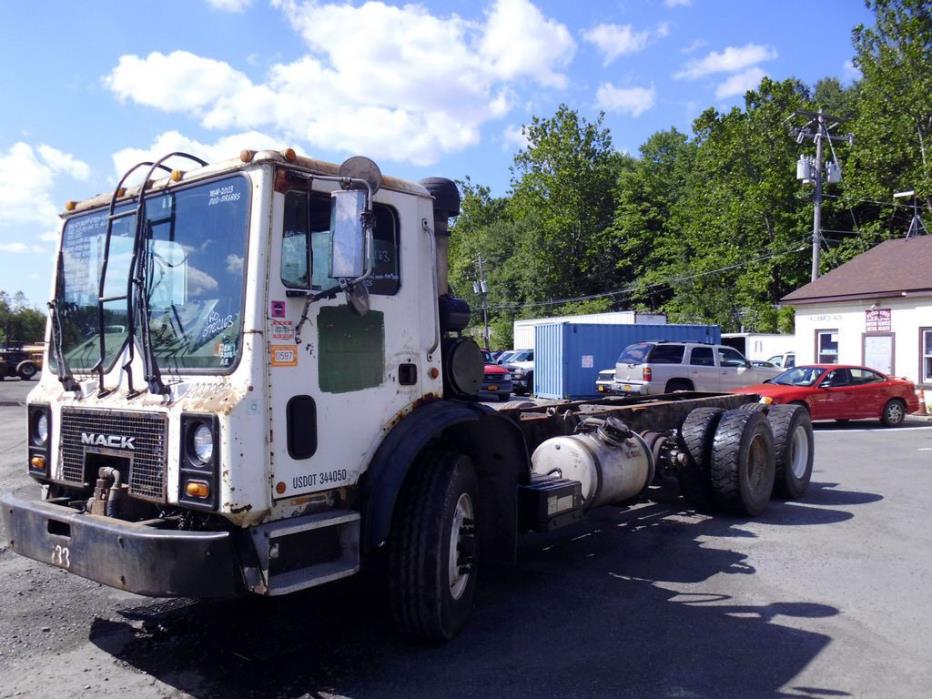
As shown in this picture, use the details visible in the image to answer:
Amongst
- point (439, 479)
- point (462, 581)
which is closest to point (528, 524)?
point (462, 581)

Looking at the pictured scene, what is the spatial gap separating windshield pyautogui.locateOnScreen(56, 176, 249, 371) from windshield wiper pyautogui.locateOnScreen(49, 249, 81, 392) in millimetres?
54

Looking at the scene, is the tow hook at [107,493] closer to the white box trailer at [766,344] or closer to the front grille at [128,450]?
the front grille at [128,450]

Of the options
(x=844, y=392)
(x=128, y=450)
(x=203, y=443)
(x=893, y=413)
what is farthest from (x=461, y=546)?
(x=893, y=413)

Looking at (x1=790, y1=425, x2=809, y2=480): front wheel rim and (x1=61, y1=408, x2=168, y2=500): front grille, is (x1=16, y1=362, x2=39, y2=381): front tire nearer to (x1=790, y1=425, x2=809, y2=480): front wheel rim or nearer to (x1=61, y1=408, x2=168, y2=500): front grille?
(x1=790, y1=425, x2=809, y2=480): front wheel rim

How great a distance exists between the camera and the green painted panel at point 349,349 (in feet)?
14.0

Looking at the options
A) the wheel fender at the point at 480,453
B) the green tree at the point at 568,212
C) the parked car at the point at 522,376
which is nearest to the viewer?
the wheel fender at the point at 480,453

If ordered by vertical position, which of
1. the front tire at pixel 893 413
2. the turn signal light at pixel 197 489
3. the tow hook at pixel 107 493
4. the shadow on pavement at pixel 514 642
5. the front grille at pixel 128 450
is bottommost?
the shadow on pavement at pixel 514 642

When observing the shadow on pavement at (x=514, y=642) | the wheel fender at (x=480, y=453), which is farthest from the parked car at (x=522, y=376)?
the wheel fender at (x=480, y=453)

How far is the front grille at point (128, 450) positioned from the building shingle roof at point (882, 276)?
23612mm

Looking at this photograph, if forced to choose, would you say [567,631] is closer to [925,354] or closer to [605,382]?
[605,382]

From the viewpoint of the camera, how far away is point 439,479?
4.65 metres

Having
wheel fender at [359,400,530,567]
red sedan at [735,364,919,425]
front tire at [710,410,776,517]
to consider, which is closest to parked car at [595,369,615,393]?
red sedan at [735,364,919,425]

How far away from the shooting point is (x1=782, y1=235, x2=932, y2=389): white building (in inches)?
905

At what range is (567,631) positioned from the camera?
16.4 ft
